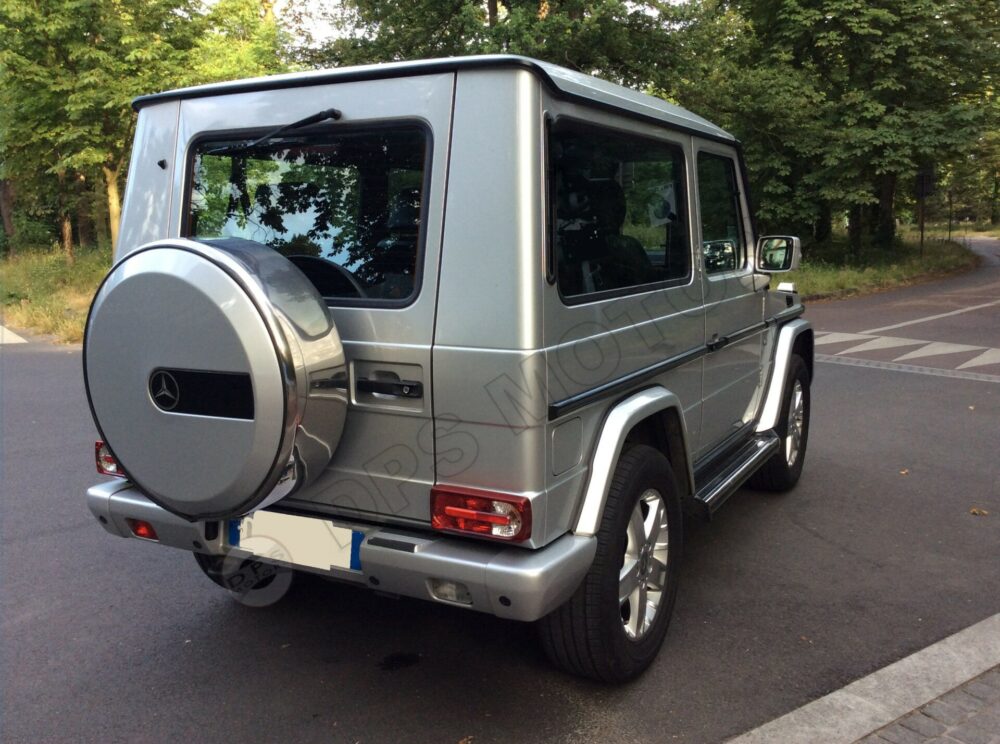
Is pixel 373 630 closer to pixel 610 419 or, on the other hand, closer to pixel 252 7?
pixel 610 419

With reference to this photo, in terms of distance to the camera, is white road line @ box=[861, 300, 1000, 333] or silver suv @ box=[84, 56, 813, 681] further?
white road line @ box=[861, 300, 1000, 333]

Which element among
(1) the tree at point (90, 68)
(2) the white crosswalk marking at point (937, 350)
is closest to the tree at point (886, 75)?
(2) the white crosswalk marking at point (937, 350)

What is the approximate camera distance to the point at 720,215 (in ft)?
14.0

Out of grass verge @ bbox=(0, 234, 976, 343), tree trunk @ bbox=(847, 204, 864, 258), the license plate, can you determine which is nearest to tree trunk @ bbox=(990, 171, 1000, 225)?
grass verge @ bbox=(0, 234, 976, 343)

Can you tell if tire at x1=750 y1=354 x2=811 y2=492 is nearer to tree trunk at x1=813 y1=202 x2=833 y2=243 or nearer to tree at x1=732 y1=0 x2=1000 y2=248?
tree at x1=732 y1=0 x2=1000 y2=248

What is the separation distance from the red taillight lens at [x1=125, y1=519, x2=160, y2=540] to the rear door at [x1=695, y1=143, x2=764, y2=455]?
237cm

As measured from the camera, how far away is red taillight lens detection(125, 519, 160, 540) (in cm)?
302

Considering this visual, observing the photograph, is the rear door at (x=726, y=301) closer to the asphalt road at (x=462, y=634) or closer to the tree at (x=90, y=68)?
the asphalt road at (x=462, y=634)

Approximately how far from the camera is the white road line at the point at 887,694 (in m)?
2.79

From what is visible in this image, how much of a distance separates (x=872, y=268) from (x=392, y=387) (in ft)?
72.5

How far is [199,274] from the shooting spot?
8.03ft

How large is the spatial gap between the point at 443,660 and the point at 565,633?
0.66 metres

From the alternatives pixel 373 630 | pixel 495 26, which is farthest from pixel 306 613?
pixel 495 26

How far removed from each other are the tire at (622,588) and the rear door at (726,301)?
2.73 ft
